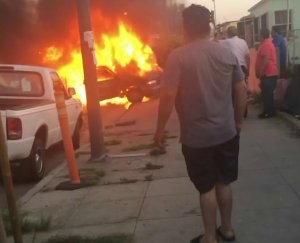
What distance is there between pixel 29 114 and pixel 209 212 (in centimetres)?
459

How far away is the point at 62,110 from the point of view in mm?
7422

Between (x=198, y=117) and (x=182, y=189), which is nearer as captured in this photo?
(x=198, y=117)

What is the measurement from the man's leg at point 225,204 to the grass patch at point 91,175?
9.87 feet

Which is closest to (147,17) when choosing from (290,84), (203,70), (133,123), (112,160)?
(133,123)

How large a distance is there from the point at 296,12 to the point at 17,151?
26177mm

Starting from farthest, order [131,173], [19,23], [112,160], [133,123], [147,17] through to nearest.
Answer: [147,17] → [19,23] → [133,123] → [112,160] → [131,173]

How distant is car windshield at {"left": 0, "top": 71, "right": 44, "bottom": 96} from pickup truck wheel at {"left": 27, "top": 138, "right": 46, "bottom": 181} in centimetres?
136

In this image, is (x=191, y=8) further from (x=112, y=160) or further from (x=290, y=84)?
(x=290, y=84)

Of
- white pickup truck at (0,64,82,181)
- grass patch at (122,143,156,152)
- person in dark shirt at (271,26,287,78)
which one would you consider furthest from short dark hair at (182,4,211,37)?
person in dark shirt at (271,26,287,78)

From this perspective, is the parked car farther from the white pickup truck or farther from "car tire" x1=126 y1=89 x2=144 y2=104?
the white pickup truck

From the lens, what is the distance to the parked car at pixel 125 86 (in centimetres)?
2152

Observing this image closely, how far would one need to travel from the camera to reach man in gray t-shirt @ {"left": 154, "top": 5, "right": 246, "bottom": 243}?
448 centimetres

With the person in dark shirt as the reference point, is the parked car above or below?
below

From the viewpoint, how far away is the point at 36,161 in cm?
873
